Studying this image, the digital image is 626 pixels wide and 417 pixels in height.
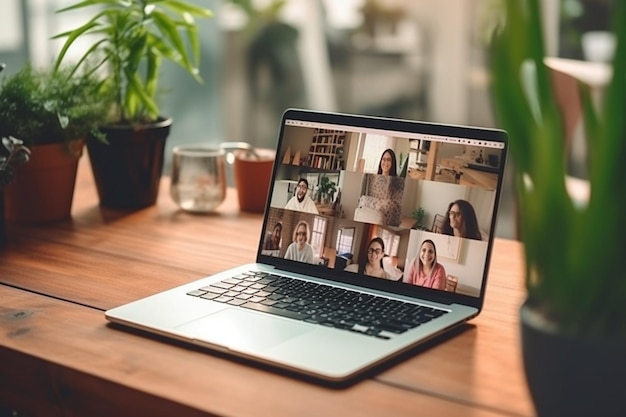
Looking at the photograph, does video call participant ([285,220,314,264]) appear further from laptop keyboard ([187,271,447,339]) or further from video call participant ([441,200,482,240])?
video call participant ([441,200,482,240])

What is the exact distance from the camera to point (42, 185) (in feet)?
4.37

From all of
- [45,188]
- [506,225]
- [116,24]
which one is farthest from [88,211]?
[506,225]

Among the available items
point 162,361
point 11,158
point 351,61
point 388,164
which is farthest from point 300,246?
point 351,61

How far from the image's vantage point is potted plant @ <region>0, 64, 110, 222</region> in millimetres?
1281

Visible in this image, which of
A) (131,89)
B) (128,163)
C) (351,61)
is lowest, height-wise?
(128,163)

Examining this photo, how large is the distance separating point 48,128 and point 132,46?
190 millimetres

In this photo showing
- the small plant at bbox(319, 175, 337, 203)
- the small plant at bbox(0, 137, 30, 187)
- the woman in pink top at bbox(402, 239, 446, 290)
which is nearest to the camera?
the woman in pink top at bbox(402, 239, 446, 290)

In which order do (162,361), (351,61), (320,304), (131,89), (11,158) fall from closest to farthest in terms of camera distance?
(162,361) < (320,304) < (11,158) < (131,89) < (351,61)

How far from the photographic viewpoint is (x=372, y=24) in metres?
3.12

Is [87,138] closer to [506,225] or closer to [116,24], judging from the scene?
[116,24]

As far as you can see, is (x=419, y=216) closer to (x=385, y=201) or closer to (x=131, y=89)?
(x=385, y=201)

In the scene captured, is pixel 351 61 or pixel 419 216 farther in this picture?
pixel 351 61

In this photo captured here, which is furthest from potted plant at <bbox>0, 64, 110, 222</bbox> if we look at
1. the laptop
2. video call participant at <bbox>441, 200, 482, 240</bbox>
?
video call participant at <bbox>441, 200, 482, 240</bbox>

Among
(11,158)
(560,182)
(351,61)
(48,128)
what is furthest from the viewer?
(351,61)
